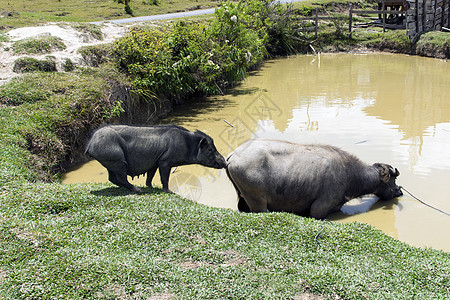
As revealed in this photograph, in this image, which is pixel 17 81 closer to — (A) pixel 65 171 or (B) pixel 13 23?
(A) pixel 65 171

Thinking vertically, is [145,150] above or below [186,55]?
below

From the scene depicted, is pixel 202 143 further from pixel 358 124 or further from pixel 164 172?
pixel 358 124

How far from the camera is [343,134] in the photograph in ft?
37.0

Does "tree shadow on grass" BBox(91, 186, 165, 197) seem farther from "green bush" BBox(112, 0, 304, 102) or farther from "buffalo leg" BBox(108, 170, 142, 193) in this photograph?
"green bush" BBox(112, 0, 304, 102)

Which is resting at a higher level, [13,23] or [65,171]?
[13,23]

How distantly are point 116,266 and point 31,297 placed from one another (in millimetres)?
867

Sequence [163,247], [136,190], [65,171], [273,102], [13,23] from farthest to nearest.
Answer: [13,23] < [273,102] < [65,171] < [136,190] < [163,247]

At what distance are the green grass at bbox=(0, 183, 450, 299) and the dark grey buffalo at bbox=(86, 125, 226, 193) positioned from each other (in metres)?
0.59

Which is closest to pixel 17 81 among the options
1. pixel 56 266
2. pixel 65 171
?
pixel 65 171

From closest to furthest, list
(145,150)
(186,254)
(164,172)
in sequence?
(186,254) → (145,150) → (164,172)

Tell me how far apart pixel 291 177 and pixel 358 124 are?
6.08m

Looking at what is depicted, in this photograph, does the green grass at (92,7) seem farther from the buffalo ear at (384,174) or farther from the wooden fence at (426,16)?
the buffalo ear at (384,174)

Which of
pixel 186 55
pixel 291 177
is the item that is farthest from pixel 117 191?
pixel 186 55

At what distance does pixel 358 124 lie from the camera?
39.7 feet
